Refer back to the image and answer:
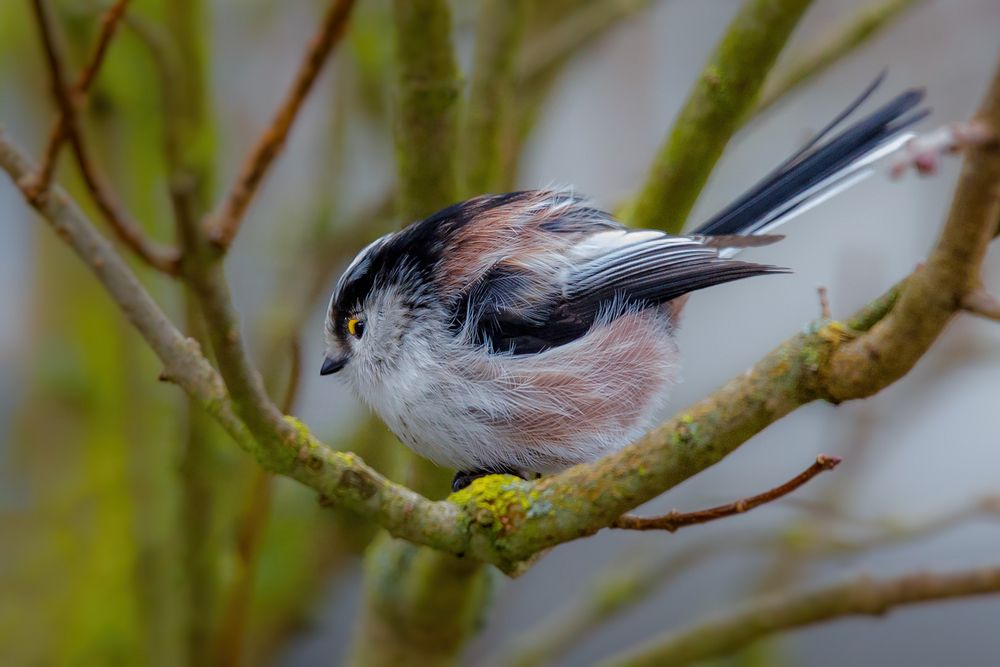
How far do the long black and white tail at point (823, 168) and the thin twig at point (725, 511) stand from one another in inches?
33.6

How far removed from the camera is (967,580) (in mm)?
1998

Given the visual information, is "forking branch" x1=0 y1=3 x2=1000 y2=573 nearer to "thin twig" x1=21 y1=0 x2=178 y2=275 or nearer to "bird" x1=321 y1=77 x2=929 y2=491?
"thin twig" x1=21 y1=0 x2=178 y2=275

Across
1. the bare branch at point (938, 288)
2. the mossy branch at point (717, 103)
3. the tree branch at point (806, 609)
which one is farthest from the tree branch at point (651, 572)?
the bare branch at point (938, 288)

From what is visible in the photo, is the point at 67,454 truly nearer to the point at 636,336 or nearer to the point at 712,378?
the point at 636,336

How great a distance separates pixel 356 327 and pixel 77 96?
728 mm

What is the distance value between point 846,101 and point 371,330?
11.5 ft

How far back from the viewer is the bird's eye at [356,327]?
226 centimetres

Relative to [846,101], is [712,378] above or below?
below

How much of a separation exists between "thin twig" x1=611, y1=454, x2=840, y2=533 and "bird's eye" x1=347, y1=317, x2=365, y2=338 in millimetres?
802

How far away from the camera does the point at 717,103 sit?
1.97m

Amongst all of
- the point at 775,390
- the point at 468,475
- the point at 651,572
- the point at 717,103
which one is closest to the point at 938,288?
the point at 775,390

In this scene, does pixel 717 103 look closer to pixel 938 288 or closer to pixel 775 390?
pixel 775 390

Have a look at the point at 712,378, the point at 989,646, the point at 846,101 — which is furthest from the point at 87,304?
the point at 989,646

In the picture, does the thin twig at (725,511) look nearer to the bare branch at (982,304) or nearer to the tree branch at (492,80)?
the bare branch at (982,304)
